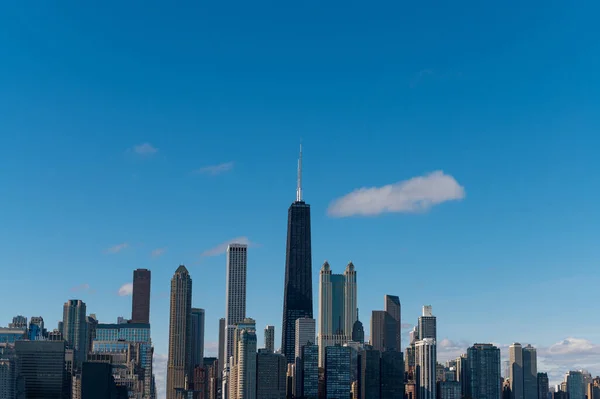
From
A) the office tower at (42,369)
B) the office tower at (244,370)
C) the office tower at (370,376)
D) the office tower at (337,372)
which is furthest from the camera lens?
the office tower at (337,372)

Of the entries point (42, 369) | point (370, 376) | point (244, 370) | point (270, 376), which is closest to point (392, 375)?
point (370, 376)

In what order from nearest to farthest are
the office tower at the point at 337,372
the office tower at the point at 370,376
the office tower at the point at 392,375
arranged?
the office tower at the point at 392,375 → the office tower at the point at 370,376 → the office tower at the point at 337,372

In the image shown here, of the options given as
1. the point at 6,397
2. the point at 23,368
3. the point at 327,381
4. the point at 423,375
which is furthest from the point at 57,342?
the point at 423,375

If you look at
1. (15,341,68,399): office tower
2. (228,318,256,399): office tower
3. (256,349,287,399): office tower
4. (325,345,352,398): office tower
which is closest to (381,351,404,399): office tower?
(325,345,352,398): office tower

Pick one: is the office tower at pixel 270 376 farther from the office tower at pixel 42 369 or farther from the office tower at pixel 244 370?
the office tower at pixel 42 369

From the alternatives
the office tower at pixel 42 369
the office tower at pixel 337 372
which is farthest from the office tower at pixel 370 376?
the office tower at pixel 42 369

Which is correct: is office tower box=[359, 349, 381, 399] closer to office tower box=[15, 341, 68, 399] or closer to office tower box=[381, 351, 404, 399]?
office tower box=[381, 351, 404, 399]
